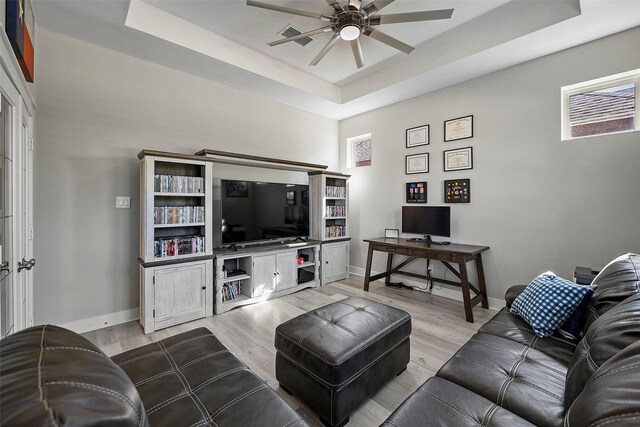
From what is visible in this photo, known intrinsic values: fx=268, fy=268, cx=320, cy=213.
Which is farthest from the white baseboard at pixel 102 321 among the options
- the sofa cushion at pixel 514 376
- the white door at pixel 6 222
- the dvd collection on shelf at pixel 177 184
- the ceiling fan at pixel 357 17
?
the ceiling fan at pixel 357 17

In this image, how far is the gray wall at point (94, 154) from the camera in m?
2.49

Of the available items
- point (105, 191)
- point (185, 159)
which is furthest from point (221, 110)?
point (105, 191)

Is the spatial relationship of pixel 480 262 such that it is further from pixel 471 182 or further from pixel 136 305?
pixel 136 305

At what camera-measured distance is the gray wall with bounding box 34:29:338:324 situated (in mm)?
2490

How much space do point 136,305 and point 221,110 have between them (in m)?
2.56

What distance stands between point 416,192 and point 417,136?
823 mm

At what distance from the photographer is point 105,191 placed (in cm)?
276

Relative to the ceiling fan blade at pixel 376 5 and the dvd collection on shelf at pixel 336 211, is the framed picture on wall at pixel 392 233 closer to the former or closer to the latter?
the dvd collection on shelf at pixel 336 211

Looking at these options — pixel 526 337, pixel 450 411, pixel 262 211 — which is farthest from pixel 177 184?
pixel 526 337

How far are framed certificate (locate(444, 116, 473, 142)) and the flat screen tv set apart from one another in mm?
945

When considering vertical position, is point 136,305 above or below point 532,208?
below

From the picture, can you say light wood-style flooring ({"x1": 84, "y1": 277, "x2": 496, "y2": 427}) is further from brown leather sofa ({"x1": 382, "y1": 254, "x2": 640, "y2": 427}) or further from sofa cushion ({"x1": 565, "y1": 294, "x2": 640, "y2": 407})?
sofa cushion ({"x1": 565, "y1": 294, "x2": 640, "y2": 407})

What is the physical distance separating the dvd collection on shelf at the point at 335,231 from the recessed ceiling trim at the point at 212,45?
2.03 m

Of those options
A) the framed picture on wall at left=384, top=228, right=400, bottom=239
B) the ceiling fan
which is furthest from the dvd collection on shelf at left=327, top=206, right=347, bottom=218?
the ceiling fan
